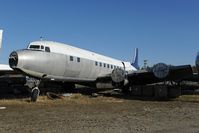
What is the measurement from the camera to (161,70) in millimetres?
22359

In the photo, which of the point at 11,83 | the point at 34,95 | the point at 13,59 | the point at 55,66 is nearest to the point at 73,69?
the point at 55,66

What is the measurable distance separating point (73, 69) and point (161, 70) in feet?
18.0

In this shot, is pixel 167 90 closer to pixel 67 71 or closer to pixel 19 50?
pixel 67 71

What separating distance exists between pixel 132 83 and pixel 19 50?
425 inches

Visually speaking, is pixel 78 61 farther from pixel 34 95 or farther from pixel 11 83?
pixel 11 83

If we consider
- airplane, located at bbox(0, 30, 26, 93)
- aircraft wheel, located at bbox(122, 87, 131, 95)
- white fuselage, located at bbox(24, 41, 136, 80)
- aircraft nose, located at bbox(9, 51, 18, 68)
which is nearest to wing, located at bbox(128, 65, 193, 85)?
aircraft wheel, located at bbox(122, 87, 131, 95)

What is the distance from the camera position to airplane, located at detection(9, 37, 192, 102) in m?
18.2

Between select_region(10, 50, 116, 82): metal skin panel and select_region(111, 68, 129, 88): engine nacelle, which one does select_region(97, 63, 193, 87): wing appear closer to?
select_region(111, 68, 129, 88): engine nacelle

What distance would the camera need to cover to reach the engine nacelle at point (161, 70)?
73.0ft

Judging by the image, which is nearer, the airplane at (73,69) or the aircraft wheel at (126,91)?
the airplane at (73,69)

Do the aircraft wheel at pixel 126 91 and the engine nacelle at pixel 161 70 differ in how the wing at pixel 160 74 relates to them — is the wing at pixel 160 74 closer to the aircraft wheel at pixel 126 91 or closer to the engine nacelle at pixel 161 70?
the engine nacelle at pixel 161 70

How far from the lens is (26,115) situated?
1267cm

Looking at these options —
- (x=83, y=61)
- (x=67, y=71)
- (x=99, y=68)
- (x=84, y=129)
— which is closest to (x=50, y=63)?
(x=67, y=71)

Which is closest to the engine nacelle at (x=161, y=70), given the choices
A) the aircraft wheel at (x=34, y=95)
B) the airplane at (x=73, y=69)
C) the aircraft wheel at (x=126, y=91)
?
the airplane at (x=73, y=69)
